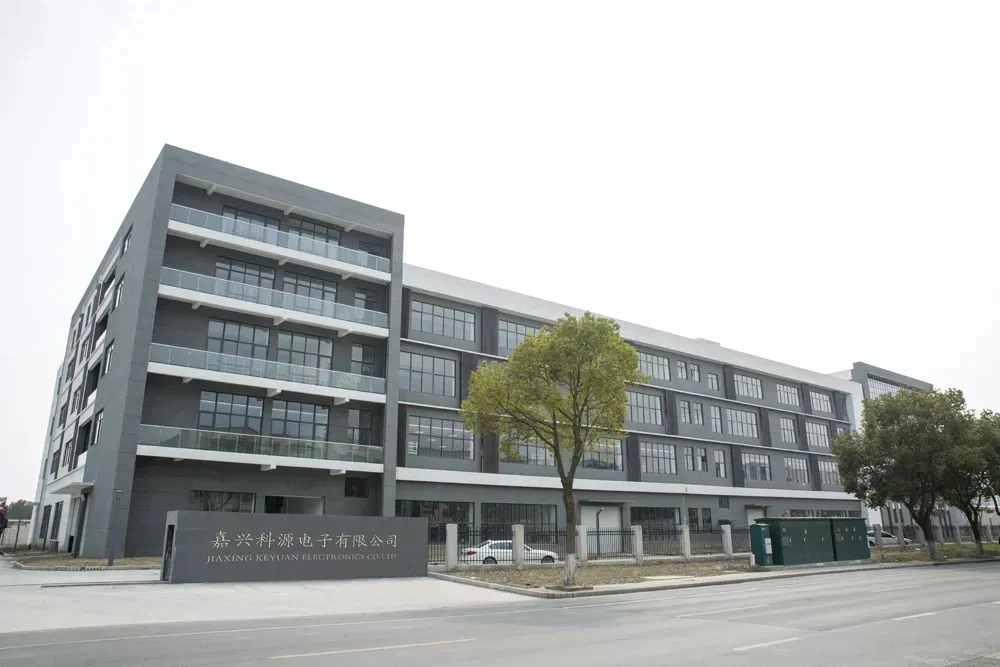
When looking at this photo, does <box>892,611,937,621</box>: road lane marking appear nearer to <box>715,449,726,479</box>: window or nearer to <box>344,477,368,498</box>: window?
<box>344,477,368,498</box>: window

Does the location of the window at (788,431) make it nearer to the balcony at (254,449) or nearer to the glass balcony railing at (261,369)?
the glass balcony railing at (261,369)

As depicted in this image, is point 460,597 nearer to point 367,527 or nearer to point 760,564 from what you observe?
point 367,527

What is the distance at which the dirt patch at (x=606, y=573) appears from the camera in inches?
939

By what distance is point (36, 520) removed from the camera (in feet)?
178

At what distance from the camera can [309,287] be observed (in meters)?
36.9

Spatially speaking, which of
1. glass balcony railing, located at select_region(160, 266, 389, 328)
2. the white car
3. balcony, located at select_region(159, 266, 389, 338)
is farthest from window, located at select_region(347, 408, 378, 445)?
the white car

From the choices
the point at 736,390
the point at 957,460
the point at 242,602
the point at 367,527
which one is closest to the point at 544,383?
the point at 367,527

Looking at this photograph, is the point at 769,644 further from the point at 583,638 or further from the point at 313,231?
the point at 313,231

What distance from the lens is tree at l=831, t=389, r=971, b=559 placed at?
3756 centimetres

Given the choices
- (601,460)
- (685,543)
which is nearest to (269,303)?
(685,543)

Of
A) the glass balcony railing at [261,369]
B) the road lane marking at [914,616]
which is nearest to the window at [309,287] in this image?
the glass balcony railing at [261,369]

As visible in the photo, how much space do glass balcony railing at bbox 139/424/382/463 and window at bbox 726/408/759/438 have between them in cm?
3392

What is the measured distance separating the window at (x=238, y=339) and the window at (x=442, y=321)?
28.7 feet

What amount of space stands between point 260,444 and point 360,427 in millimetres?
5980
